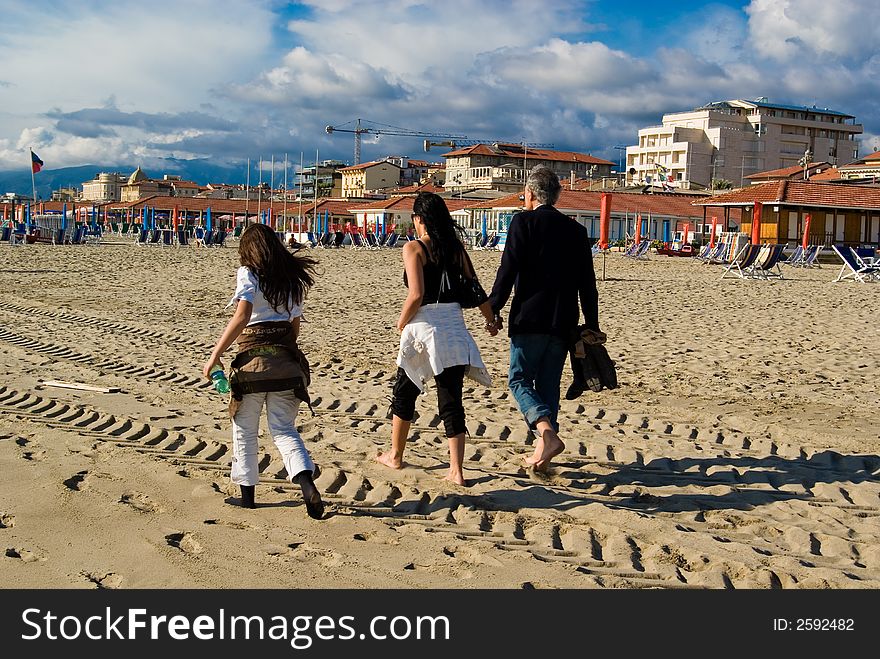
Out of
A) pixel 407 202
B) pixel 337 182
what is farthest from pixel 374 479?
pixel 337 182

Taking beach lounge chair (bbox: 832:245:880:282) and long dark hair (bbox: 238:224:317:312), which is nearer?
long dark hair (bbox: 238:224:317:312)

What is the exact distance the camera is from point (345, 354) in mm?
8547

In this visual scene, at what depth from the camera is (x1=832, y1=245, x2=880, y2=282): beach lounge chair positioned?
20.0 meters

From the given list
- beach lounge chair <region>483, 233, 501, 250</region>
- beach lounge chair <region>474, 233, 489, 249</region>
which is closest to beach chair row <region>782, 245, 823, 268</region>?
beach lounge chair <region>483, 233, 501, 250</region>

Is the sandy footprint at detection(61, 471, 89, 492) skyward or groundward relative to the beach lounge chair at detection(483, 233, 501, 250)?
groundward

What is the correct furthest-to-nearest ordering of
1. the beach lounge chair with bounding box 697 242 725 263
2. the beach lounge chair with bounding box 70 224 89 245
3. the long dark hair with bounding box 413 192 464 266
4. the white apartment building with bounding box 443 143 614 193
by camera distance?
1. the white apartment building with bounding box 443 143 614 193
2. the beach lounge chair with bounding box 70 224 89 245
3. the beach lounge chair with bounding box 697 242 725 263
4. the long dark hair with bounding box 413 192 464 266

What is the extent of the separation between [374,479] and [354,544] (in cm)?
91

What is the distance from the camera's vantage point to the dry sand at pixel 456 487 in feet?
11.1

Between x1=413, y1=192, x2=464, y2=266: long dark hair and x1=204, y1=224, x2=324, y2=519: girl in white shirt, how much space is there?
63cm

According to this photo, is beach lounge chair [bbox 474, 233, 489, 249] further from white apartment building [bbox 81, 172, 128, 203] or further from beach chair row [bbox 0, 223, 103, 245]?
white apartment building [bbox 81, 172, 128, 203]

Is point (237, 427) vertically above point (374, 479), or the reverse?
point (237, 427)
